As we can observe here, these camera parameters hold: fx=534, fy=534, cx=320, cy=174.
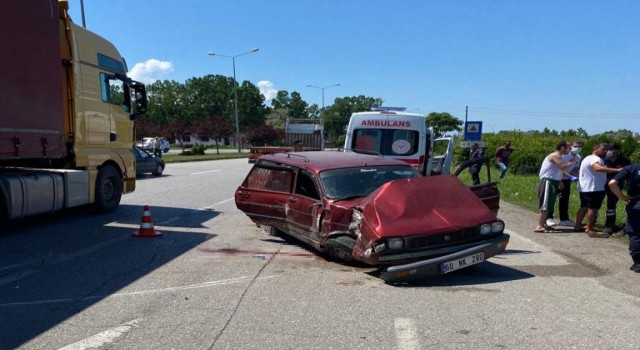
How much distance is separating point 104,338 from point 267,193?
4.24 m

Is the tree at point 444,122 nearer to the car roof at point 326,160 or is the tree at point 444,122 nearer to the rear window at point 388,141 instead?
the rear window at point 388,141

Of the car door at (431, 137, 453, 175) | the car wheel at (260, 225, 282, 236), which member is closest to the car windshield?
the car wheel at (260, 225, 282, 236)

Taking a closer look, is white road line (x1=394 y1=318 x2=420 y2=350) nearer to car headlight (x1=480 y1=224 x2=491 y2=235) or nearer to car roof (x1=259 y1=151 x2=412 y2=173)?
car headlight (x1=480 y1=224 x2=491 y2=235)

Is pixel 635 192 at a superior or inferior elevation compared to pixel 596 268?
superior

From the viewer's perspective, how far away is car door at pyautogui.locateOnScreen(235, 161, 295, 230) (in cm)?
794

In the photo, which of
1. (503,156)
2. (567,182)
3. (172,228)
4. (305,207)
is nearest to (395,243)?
(305,207)

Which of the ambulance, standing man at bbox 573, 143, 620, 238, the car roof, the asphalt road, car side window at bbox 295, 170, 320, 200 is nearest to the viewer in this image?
the asphalt road

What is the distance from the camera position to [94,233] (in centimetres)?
894

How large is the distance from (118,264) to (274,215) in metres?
2.34

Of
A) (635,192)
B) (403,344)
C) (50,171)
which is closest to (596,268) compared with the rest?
(635,192)

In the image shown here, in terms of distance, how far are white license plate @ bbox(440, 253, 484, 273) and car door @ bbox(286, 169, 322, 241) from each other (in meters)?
1.81

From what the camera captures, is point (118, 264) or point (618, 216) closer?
point (118, 264)

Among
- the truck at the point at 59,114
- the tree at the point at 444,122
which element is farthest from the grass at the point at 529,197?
the tree at the point at 444,122

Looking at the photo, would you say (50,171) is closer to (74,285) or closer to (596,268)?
(74,285)
